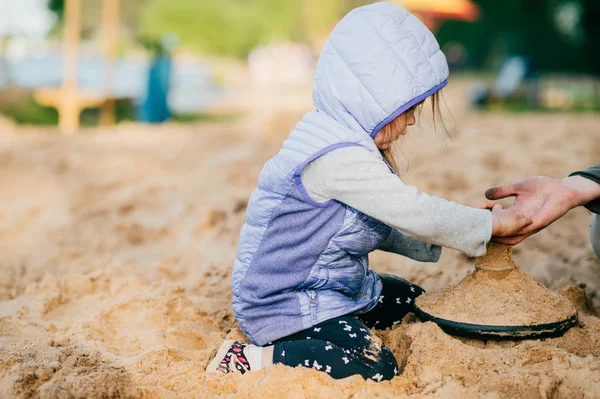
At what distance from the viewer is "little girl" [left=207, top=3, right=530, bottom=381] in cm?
186

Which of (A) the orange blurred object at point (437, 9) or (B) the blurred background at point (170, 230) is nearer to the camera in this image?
(B) the blurred background at point (170, 230)

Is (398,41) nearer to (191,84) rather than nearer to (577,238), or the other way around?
(577,238)

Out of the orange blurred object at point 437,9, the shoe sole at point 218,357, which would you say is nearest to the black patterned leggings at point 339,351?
the shoe sole at point 218,357

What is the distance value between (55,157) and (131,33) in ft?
113

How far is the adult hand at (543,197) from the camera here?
2012mm

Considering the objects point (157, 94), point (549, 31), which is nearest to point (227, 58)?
point (549, 31)

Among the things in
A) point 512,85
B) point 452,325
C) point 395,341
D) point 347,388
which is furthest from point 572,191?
point 512,85

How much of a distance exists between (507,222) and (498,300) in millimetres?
249

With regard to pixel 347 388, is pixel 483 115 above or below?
below

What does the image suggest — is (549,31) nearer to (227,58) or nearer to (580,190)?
(227,58)

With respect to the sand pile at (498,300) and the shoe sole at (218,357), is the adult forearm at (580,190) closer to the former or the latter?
the sand pile at (498,300)

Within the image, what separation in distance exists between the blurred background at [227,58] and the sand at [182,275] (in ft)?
11.9

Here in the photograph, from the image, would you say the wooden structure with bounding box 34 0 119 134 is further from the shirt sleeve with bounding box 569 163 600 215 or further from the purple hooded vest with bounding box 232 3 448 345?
the shirt sleeve with bounding box 569 163 600 215

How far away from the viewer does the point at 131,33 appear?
3856cm
